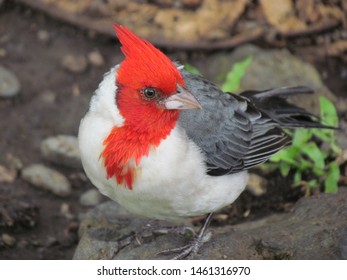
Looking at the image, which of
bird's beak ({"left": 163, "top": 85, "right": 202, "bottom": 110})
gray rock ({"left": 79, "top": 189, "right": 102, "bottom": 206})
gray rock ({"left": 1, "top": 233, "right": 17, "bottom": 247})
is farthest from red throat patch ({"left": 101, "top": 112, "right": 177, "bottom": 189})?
gray rock ({"left": 79, "top": 189, "right": 102, "bottom": 206})

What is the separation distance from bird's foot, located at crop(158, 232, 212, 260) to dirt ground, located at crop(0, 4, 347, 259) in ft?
3.04

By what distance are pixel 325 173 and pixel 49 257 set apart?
2354 millimetres

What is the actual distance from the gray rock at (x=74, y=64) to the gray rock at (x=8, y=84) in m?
0.55

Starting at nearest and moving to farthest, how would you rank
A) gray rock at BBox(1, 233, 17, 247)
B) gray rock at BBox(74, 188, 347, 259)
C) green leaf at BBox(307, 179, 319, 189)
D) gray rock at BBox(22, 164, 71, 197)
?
gray rock at BBox(74, 188, 347, 259) → gray rock at BBox(1, 233, 17, 247) → green leaf at BBox(307, 179, 319, 189) → gray rock at BBox(22, 164, 71, 197)

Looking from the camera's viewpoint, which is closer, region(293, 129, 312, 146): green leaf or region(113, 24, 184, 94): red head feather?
region(113, 24, 184, 94): red head feather

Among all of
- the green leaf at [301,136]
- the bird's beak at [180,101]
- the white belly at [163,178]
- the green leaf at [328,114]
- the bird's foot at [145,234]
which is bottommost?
the bird's foot at [145,234]

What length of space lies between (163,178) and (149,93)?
1.74ft

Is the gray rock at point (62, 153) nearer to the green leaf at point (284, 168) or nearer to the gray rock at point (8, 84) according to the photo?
the gray rock at point (8, 84)

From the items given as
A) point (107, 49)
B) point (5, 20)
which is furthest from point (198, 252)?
point (5, 20)

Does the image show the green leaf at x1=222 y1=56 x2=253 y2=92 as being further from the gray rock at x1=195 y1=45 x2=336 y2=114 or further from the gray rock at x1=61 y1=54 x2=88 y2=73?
the gray rock at x1=61 y1=54 x2=88 y2=73

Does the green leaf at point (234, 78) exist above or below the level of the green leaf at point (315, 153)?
above

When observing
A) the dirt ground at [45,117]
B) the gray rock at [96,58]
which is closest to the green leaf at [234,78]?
the dirt ground at [45,117]

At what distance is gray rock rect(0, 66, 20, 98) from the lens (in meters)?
6.93

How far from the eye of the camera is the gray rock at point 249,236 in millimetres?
4730
